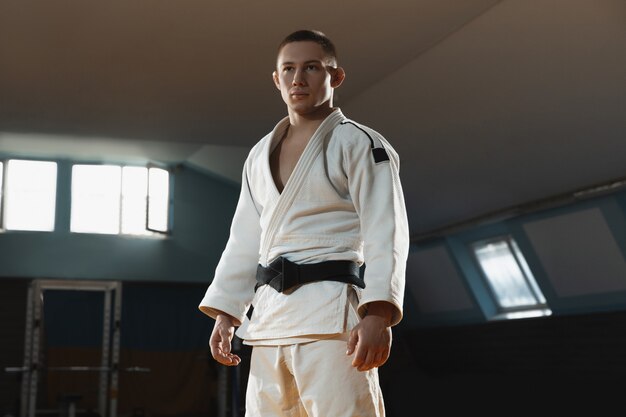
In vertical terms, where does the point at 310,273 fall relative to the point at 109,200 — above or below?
below

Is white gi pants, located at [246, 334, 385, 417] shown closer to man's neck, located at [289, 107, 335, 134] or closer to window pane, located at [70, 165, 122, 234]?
man's neck, located at [289, 107, 335, 134]

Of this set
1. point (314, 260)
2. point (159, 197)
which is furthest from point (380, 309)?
point (159, 197)

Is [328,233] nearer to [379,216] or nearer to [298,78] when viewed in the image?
[379,216]

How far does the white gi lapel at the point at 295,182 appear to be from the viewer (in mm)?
1723

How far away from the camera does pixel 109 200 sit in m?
11.5

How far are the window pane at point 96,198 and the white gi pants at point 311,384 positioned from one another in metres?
10.1

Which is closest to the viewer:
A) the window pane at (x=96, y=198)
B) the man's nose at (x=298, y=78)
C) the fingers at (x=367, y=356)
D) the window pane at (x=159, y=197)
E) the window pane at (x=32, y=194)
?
the fingers at (x=367, y=356)

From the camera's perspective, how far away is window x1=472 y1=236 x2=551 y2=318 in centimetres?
909

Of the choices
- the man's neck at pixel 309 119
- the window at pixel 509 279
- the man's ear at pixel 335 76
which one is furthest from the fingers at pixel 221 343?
the window at pixel 509 279

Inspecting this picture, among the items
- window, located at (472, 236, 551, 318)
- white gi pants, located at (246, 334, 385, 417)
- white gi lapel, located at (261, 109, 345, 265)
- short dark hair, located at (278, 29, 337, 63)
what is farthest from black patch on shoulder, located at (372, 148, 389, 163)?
window, located at (472, 236, 551, 318)

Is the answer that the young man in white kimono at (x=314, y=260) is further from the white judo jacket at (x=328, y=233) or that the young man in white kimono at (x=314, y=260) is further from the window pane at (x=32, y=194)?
the window pane at (x=32, y=194)

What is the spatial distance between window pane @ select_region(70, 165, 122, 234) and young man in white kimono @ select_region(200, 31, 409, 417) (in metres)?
9.95

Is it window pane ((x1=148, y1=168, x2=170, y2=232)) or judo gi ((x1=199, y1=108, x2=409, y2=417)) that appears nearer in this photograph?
judo gi ((x1=199, y1=108, x2=409, y2=417))

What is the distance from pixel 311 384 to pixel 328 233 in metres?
0.30
